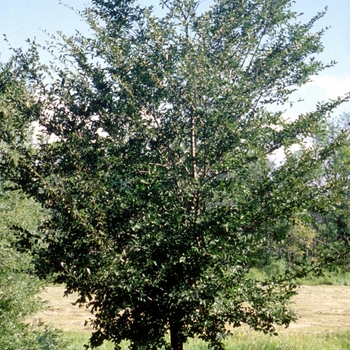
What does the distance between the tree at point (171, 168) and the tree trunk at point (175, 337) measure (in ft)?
0.12

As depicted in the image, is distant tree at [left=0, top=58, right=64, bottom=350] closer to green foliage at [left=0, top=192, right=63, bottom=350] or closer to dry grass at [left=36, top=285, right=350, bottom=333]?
green foliage at [left=0, top=192, right=63, bottom=350]

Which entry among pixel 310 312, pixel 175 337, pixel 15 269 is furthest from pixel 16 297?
pixel 310 312

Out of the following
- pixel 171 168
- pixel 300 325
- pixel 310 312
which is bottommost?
pixel 310 312

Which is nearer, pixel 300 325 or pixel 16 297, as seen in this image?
pixel 16 297

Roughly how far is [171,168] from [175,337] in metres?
2.47

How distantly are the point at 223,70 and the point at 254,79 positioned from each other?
0.55m

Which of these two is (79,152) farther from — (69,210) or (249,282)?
(249,282)

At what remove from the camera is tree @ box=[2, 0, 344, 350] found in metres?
5.42

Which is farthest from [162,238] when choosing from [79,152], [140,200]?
[79,152]

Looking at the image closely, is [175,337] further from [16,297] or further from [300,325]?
[300,325]

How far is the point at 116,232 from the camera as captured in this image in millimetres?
5605

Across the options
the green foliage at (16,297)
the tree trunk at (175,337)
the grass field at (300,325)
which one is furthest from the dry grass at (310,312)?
the tree trunk at (175,337)

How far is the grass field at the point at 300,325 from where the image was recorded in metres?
11.3

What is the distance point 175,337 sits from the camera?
21.0 ft
